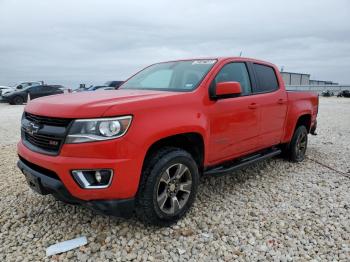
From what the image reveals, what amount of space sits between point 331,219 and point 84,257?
2.62 meters

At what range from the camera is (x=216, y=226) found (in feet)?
10.8

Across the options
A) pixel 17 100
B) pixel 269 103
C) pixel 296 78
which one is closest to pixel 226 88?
pixel 269 103

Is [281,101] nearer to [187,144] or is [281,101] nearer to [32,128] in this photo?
[187,144]

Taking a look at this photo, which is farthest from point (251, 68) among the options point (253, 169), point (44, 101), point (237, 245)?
point (44, 101)

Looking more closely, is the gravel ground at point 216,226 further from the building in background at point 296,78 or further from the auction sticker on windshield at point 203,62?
the building in background at point 296,78

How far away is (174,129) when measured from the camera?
3.00m

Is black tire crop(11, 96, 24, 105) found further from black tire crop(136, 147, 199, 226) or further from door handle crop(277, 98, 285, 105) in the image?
black tire crop(136, 147, 199, 226)

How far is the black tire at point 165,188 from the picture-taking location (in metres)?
2.91

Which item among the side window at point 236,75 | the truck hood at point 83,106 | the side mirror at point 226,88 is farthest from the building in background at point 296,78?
the truck hood at point 83,106

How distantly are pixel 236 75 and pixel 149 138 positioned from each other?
6.02ft

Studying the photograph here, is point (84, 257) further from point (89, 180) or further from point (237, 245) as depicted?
point (237, 245)

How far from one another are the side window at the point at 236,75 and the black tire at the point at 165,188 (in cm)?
112

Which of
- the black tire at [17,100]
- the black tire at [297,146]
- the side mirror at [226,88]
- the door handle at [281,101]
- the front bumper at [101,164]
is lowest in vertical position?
the black tire at [17,100]

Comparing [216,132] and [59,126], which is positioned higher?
[59,126]
